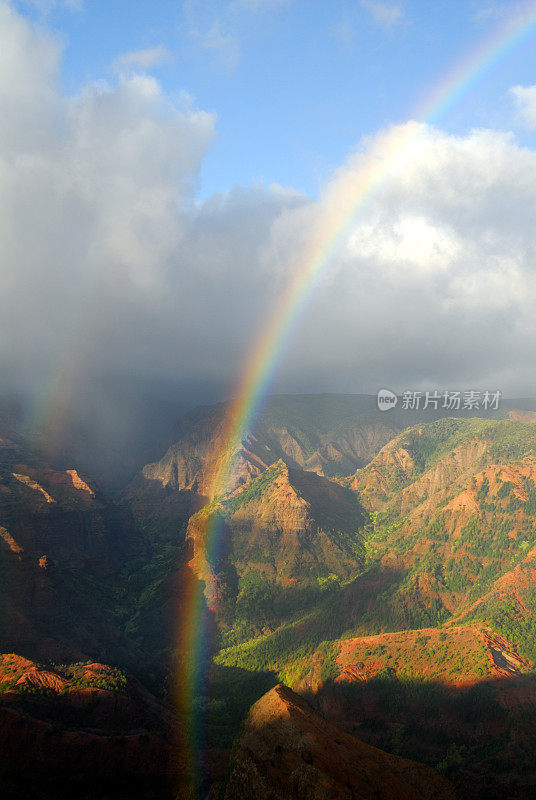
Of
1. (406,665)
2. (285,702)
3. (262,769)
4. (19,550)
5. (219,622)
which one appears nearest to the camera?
(262,769)

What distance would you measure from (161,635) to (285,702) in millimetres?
134112

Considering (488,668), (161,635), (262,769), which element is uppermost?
(262,769)

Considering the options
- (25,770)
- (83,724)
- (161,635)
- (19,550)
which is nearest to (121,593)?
(161,635)

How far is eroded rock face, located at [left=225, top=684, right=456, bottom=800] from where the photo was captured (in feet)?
92.3

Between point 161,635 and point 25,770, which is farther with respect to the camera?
point 161,635

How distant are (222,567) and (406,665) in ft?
315

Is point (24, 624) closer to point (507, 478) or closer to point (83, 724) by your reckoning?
point (83, 724)

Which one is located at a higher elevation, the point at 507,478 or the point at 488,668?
the point at 507,478

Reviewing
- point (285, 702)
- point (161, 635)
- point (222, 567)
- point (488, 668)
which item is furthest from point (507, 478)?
point (285, 702)

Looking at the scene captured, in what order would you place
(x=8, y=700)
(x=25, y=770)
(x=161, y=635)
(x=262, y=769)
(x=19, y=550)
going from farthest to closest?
(x=161, y=635) → (x=19, y=550) → (x=8, y=700) → (x=25, y=770) → (x=262, y=769)

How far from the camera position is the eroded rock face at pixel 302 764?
92.3ft

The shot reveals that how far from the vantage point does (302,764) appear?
29.4 m

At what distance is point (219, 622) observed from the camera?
162 metres

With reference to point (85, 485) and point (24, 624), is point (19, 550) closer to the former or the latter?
point (24, 624)
